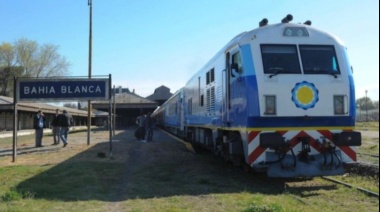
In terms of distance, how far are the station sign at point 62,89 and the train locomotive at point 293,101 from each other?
22.2 feet

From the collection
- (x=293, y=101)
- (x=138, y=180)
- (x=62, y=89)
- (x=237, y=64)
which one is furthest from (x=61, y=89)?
(x=293, y=101)

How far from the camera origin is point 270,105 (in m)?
9.03

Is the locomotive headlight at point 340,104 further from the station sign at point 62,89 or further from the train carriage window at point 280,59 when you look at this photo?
the station sign at point 62,89

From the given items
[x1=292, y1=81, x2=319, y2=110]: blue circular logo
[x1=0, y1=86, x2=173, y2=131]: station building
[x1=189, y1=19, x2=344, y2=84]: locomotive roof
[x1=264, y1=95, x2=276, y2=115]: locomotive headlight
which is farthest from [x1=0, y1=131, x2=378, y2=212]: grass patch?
[x1=0, y1=86, x2=173, y2=131]: station building

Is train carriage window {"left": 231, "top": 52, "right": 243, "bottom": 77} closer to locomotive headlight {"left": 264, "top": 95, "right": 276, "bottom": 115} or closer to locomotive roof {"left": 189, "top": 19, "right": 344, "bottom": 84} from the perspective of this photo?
locomotive roof {"left": 189, "top": 19, "right": 344, "bottom": 84}

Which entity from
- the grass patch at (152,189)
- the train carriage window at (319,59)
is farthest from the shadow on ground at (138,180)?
the train carriage window at (319,59)

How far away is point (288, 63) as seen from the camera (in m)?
9.40

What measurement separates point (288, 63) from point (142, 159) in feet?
22.6

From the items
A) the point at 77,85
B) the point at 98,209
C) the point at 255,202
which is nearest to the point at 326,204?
the point at 255,202

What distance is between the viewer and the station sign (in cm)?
1487

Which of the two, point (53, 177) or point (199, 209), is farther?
point (53, 177)

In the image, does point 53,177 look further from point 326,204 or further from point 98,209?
point 326,204

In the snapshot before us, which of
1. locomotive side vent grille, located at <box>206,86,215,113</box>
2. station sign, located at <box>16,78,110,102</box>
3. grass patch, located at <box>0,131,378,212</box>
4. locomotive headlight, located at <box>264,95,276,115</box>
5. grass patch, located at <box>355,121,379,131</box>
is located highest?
station sign, located at <box>16,78,110,102</box>

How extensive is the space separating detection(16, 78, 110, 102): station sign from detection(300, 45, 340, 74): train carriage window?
26.0 feet
